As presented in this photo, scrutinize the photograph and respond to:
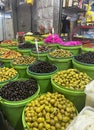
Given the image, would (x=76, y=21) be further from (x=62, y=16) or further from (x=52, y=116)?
(x=52, y=116)

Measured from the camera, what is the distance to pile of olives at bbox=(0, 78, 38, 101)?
5.62ft

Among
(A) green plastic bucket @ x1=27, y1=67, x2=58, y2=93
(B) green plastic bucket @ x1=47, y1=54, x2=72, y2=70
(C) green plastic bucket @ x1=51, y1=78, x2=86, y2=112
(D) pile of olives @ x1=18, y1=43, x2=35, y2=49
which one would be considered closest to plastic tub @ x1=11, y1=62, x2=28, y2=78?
(A) green plastic bucket @ x1=27, y1=67, x2=58, y2=93

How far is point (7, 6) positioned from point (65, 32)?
2809mm

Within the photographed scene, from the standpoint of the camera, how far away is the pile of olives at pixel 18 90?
1712mm

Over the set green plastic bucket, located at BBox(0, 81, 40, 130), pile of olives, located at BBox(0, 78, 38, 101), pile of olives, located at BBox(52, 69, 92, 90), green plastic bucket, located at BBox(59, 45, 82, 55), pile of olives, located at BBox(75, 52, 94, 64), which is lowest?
green plastic bucket, located at BBox(0, 81, 40, 130)

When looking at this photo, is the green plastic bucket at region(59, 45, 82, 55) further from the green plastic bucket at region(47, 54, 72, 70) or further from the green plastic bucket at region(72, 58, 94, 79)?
the green plastic bucket at region(72, 58, 94, 79)

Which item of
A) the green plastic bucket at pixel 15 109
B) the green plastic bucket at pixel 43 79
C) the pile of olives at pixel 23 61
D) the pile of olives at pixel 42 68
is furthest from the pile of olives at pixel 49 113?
the pile of olives at pixel 23 61

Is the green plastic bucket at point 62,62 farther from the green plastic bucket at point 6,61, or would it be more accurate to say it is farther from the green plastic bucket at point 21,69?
the green plastic bucket at point 6,61

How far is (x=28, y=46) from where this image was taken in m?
3.16

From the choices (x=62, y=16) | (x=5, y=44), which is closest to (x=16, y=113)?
(x=5, y=44)

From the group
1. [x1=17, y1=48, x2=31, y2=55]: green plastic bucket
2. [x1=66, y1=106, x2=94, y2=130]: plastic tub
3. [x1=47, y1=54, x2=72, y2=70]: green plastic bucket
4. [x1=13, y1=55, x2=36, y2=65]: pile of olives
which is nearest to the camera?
[x1=66, y1=106, x2=94, y2=130]: plastic tub

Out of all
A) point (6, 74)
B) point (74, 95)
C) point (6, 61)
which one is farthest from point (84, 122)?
point (6, 61)

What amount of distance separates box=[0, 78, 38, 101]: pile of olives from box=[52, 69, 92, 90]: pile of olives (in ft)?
0.98

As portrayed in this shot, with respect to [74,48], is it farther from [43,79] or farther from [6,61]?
[6,61]
